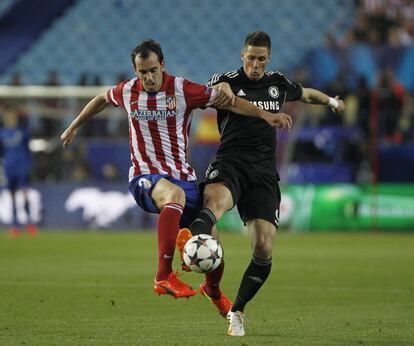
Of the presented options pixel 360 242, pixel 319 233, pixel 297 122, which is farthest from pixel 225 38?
pixel 360 242

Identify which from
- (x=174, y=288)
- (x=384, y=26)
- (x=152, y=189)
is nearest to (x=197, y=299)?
(x=152, y=189)

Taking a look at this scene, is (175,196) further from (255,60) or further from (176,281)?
(255,60)

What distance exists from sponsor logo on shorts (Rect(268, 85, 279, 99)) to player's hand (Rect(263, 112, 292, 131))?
23.0 inches

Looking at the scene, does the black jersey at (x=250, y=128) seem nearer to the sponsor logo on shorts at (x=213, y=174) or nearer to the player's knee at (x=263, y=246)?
the sponsor logo on shorts at (x=213, y=174)

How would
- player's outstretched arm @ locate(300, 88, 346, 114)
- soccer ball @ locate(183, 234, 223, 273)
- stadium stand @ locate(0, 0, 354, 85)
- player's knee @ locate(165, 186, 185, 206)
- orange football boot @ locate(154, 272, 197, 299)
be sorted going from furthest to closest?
stadium stand @ locate(0, 0, 354, 85) < player's outstretched arm @ locate(300, 88, 346, 114) < player's knee @ locate(165, 186, 185, 206) < orange football boot @ locate(154, 272, 197, 299) < soccer ball @ locate(183, 234, 223, 273)

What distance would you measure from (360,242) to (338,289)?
21.6 feet

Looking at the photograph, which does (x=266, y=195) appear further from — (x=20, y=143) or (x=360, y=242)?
(x=20, y=143)

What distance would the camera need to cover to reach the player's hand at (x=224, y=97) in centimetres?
733

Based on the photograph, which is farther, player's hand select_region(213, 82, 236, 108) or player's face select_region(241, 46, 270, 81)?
player's face select_region(241, 46, 270, 81)

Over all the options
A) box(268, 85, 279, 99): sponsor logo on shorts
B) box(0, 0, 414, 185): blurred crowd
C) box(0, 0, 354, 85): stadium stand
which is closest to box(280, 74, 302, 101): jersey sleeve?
box(268, 85, 279, 99): sponsor logo on shorts

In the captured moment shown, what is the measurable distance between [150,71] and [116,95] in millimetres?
487

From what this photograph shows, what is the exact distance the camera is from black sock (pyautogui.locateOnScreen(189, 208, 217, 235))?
22.3 feet

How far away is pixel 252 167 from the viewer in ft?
24.9

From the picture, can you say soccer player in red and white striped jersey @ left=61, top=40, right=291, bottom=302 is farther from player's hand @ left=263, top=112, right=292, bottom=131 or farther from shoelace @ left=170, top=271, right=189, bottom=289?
shoelace @ left=170, top=271, right=189, bottom=289
